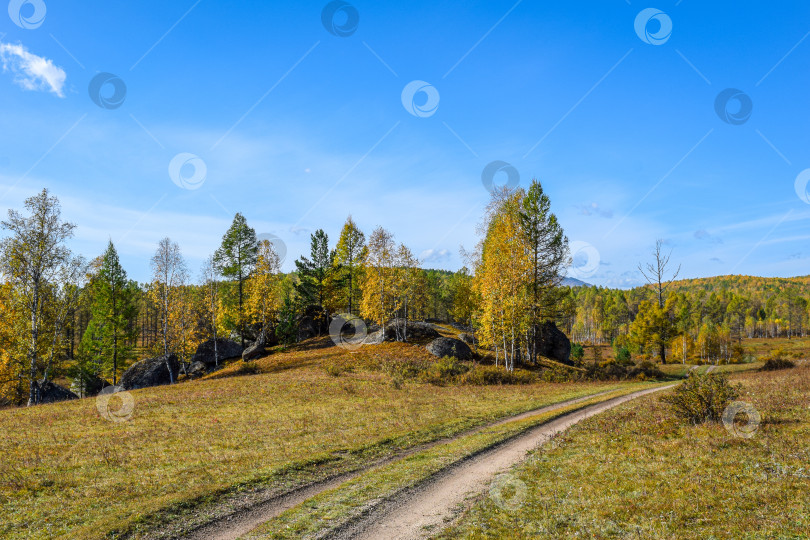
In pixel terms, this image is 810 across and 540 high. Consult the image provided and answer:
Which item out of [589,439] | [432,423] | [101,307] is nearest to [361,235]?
[101,307]

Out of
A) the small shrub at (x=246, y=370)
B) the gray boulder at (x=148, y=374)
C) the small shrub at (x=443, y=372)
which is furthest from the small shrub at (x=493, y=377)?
the gray boulder at (x=148, y=374)

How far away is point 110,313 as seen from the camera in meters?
52.2

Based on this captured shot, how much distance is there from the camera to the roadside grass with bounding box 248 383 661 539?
1030cm

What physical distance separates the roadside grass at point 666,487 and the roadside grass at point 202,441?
6521 mm

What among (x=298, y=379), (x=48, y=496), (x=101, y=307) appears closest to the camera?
(x=48, y=496)

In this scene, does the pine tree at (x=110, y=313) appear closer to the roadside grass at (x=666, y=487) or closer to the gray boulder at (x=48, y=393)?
the gray boulder at (x=48, y=393)

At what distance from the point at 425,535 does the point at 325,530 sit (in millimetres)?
2464

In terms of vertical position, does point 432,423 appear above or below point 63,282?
below

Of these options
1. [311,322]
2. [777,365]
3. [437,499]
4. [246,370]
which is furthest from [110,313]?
[777,365]

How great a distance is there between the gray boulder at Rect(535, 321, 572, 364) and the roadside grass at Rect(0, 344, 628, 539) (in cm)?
1745

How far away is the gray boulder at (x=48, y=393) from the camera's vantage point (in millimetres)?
38312

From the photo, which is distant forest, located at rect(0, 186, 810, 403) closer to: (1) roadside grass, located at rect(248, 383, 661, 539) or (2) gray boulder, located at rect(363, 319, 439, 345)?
(2) gray boulder, located at rect(363, 319, 439, 345)

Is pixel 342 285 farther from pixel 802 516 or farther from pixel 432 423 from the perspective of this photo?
pixel 802 516

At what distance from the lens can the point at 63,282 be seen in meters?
36.2
